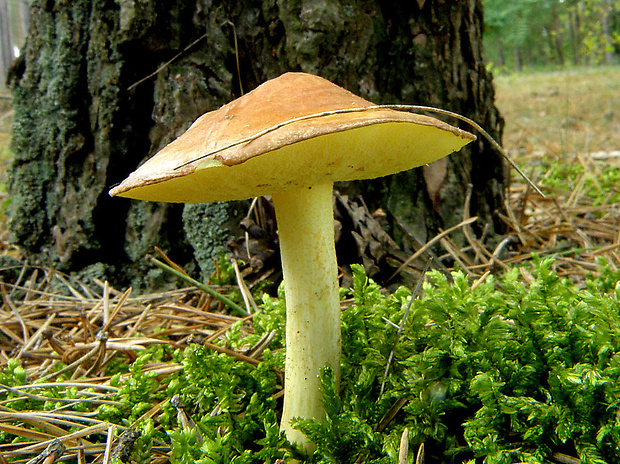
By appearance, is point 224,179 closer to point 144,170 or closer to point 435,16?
point 144,170

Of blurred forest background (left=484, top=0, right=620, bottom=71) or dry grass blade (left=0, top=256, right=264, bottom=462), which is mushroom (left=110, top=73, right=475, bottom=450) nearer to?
dry grass blade (left=0, top=256, right=264, bottom=462)

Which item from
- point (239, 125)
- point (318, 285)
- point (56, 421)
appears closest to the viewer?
point (239, 125)

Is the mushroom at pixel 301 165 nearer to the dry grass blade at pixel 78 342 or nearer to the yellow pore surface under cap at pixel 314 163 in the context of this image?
the yellow pore surface under cap at pixel 314 163

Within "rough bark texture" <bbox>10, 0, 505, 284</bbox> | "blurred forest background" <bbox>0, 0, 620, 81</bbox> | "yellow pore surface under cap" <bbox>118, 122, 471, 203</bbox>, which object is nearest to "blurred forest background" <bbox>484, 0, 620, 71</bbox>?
"blurred forest background" <bbox>0, 0, 620, 81</bbox>

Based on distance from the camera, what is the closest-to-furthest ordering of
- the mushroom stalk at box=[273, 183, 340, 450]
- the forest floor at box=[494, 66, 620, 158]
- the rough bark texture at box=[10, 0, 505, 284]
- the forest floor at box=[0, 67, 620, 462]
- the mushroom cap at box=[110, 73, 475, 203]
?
the mushroom cap at box=[110, 73, 475, 203] → the mushroom stalk at box=[273, 183, 340, 450] → the forest floor at box=[0, 67, 620, 462] → the rough bark texture at box=[10, 0, 505, 284] → the forest floor at box=[494, 66, 620, 158]

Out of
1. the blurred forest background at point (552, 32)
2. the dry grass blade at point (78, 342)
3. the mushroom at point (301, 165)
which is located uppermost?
the blurred forest background at point (552, 32)

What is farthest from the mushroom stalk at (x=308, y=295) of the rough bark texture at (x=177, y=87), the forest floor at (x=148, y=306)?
the rough bark texture at (x=177, y=87)

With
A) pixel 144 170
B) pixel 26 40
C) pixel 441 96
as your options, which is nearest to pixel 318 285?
pixel 144 170
